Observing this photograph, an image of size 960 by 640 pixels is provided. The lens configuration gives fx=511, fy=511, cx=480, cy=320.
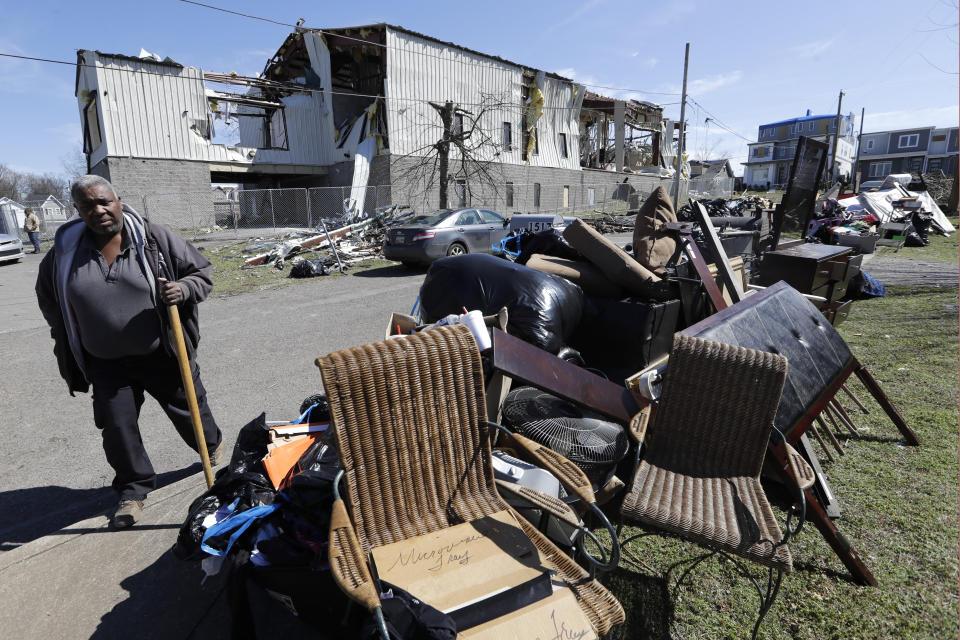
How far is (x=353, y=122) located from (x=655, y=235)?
20.8m

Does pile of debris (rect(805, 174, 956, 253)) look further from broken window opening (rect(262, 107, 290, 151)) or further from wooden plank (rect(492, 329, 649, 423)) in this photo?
broken window opening (rect(262, 107, 290, 151))

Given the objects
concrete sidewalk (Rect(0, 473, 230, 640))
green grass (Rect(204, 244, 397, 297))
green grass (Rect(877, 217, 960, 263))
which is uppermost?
green grass (Rect(204, 244, 397, 297))

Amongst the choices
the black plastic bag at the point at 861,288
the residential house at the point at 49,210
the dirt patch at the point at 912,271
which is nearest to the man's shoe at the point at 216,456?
the black plastic bag at the point at 861,288

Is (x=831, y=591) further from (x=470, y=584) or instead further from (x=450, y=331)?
(x=450, y=331)

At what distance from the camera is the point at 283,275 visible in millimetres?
11219

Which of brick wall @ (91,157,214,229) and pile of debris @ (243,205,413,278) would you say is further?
brick wall @ (91,157,214,229)

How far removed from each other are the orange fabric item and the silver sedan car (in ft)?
26.4

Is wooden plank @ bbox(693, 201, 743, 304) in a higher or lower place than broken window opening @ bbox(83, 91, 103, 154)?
lower

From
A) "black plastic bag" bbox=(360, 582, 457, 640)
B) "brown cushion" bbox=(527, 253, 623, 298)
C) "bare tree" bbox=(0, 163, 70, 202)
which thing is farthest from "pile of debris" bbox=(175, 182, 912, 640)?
"bare tree" bbox=(0, 163, 70, 202)

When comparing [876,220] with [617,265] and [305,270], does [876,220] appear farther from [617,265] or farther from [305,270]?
[305,270]

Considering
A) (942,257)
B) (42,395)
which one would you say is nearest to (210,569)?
(42,395)

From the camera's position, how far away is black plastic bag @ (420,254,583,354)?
370 cm

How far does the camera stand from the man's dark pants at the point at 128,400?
2660 millimetres

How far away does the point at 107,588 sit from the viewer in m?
2.25
